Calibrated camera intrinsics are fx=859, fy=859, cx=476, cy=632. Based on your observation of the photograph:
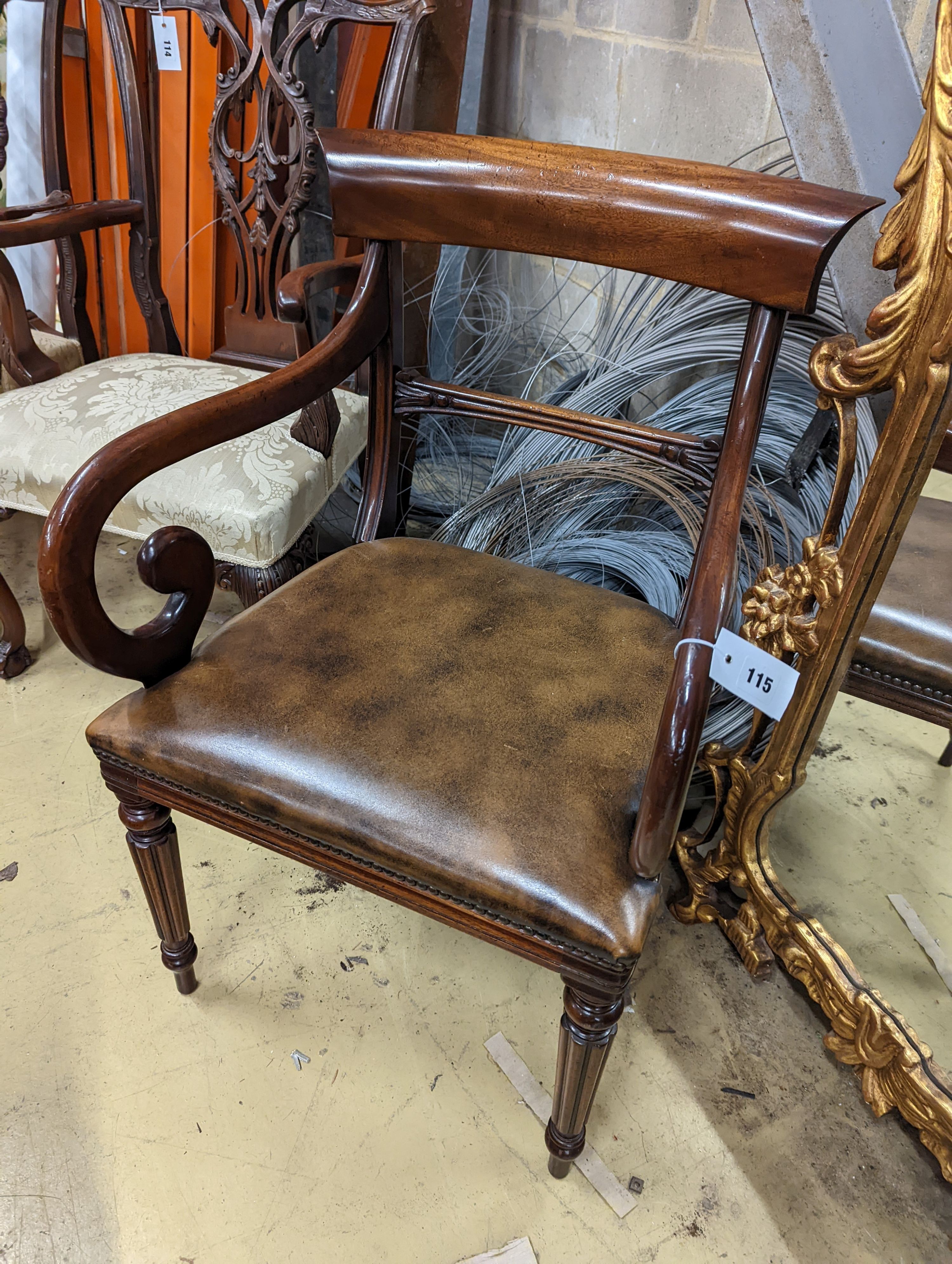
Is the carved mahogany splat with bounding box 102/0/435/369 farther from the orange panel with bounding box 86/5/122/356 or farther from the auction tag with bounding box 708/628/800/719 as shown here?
the auction tag with bounding box 708/628/800/719

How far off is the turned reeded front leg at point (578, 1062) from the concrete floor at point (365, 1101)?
0.10 metres

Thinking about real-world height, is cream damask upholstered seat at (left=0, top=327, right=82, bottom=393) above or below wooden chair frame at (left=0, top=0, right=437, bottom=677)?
below

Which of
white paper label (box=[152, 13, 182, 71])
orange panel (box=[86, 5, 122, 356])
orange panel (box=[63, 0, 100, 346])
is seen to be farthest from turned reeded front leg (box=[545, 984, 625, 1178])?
orange panel (box=[86, 5, 122, 356])

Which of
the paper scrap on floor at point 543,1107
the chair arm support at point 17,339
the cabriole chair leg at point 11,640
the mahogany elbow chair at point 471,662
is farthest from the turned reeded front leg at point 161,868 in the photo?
the chair arm support at point 17,339

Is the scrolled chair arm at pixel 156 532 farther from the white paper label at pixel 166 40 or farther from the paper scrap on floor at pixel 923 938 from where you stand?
the white paper label at pixel 166 40

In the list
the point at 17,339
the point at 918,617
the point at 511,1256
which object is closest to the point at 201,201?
the point at 17,339

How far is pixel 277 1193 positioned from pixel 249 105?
2047 millimetres

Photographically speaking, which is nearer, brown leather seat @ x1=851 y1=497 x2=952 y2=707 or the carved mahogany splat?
brown leather seat @ x1=851 y1=497 x2=952 y2=707

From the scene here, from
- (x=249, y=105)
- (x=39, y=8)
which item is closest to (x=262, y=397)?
(x=249, y=105)

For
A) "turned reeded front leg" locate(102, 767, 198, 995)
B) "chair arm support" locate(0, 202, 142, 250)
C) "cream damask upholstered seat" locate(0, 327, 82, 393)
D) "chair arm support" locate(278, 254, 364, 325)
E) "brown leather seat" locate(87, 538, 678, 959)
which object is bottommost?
"turned reeded front leg" locate(102, 767, 198, 995)

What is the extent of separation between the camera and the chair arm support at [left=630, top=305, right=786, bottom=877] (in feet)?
2.34

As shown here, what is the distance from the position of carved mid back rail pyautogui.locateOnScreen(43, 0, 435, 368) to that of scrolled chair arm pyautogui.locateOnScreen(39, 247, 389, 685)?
311mm

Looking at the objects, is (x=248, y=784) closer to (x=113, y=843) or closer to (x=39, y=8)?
(x=113, y=843)

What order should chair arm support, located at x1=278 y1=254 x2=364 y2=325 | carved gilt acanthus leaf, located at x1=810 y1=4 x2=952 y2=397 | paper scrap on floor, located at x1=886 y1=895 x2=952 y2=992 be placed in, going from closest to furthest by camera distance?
carved gilt acanthus leaf, located at x1=810 y1=4 x2=952 y2=397, paper scrap on floor, located at x1=886 y1=895 x2=952 y2=992, chair arm support, located at x1=278 y1=254 x2=364 y2=325
